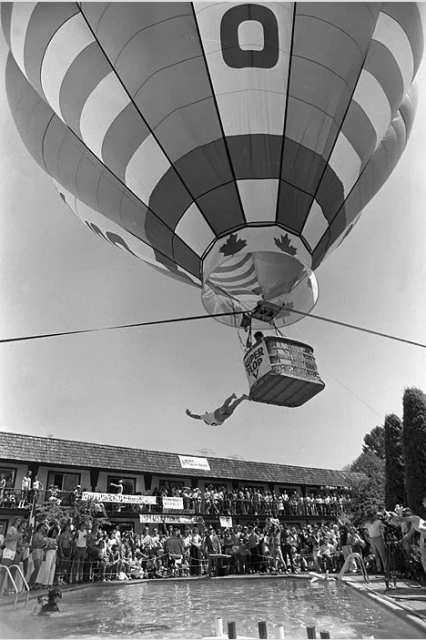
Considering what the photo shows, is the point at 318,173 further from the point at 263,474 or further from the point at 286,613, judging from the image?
the point at 263,474

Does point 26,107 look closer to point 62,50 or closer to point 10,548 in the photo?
point 62,50

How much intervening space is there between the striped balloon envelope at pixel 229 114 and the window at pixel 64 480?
15.2m

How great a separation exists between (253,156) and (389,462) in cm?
1034

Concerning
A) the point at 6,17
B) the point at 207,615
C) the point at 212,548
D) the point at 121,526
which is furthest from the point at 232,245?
the point at 121,526

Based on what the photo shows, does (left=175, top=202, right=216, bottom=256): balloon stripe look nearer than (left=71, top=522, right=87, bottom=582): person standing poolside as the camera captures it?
Yes

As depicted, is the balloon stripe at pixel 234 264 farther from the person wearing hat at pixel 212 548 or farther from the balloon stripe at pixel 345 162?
the person wearing hat at pixel 212 548

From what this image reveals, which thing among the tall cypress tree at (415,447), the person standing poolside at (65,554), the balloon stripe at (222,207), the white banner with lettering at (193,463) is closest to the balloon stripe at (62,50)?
the balloon stripe at (222,207)

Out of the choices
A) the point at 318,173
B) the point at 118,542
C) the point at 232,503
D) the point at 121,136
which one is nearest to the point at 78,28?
the point at 121,136

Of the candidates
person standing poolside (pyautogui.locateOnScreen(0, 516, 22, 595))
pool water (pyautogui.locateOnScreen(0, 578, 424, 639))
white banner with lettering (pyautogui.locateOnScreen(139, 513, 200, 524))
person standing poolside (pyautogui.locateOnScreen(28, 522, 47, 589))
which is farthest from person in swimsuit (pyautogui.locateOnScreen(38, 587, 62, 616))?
white banner with lettering (pyautogui.locateOnScreen(139, 513, 200, 524))

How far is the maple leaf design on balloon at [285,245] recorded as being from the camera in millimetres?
6043

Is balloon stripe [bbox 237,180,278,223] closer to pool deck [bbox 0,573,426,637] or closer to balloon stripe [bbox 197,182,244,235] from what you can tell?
balloon stripe [bbox 197,182,244,235]

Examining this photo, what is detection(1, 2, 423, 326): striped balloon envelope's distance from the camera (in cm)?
532

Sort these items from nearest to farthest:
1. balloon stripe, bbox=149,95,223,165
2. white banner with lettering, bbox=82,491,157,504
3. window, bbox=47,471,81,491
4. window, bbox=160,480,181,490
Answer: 1. balloon stripe, bbox=149,95,223,165
2. white banner with lettering, bbox=82,491,157,504
3. window, bbox=47,471,81,491
4. window, bbox=160,480,181,490

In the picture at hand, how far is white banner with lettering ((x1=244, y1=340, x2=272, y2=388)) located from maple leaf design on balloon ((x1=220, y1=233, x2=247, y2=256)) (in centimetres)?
112
